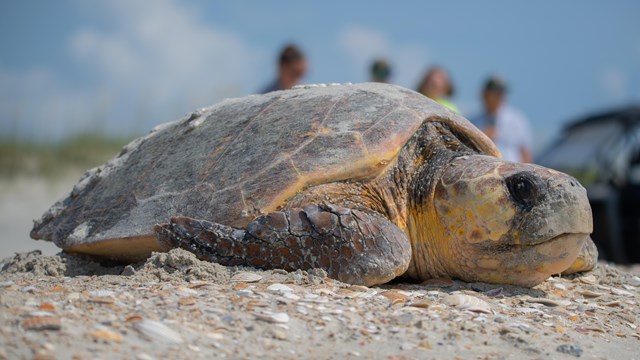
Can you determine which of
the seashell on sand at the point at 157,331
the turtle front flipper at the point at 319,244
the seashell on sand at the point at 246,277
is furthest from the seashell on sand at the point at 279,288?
the seashell on sand at the point at 157,331

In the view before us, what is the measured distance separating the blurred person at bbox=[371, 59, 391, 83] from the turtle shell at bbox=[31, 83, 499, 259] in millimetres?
2532

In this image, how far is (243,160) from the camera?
11.5 ft

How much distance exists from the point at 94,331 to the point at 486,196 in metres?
1.76

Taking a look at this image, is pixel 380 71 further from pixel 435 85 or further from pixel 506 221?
pixel 506 221

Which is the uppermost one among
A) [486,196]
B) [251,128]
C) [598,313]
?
[251,128]

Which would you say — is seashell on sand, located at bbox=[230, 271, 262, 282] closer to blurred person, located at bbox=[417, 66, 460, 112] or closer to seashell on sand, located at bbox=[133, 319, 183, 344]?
seashell on sand, located at bbox=[133, 319, 183, 344]

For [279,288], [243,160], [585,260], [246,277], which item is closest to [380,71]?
[585,260]

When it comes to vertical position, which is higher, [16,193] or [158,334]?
[16,193]

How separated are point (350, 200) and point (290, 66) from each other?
125 inches

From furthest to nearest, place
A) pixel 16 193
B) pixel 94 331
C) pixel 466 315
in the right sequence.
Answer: pixel 16 193
pixel 466 315
pixel 94 331

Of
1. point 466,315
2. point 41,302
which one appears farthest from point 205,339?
point 466,315

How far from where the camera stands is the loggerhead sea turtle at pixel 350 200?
123 inches

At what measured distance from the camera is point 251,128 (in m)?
3.74

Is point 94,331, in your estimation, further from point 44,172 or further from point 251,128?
point 44,172
